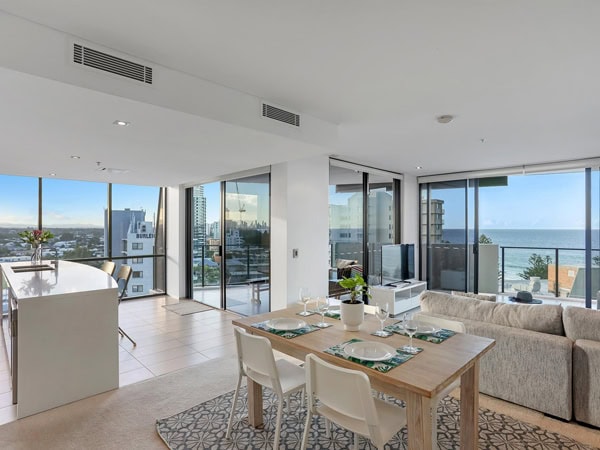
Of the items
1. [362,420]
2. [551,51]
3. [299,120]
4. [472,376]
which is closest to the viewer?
[362,420]

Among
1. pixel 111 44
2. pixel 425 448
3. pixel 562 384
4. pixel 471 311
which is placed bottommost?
pixel 562 384

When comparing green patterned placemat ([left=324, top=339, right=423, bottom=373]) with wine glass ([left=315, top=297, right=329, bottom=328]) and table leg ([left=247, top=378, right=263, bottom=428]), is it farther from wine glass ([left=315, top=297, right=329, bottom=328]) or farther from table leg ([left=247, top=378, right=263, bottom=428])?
table leg ([left=247, top=378, right=263, bottom=428])

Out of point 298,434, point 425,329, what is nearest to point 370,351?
point 425,329

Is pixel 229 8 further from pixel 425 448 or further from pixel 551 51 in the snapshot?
pixel 425 448

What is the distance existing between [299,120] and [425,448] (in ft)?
8.55

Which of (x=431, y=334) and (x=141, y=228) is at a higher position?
(x=141, y=228)

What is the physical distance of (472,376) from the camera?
194cm

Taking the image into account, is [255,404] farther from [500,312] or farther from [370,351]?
[500,312]

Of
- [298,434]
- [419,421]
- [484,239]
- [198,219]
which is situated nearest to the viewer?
[419,421]

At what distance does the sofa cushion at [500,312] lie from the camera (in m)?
2.57

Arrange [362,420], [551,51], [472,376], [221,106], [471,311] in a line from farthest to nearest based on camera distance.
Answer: [471,311]
[221,106]
[551,51]
[472,376]
[362,420]

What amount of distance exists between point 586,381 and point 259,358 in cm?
226

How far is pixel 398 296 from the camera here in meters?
5.56

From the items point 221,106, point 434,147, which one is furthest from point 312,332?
point 434,147
